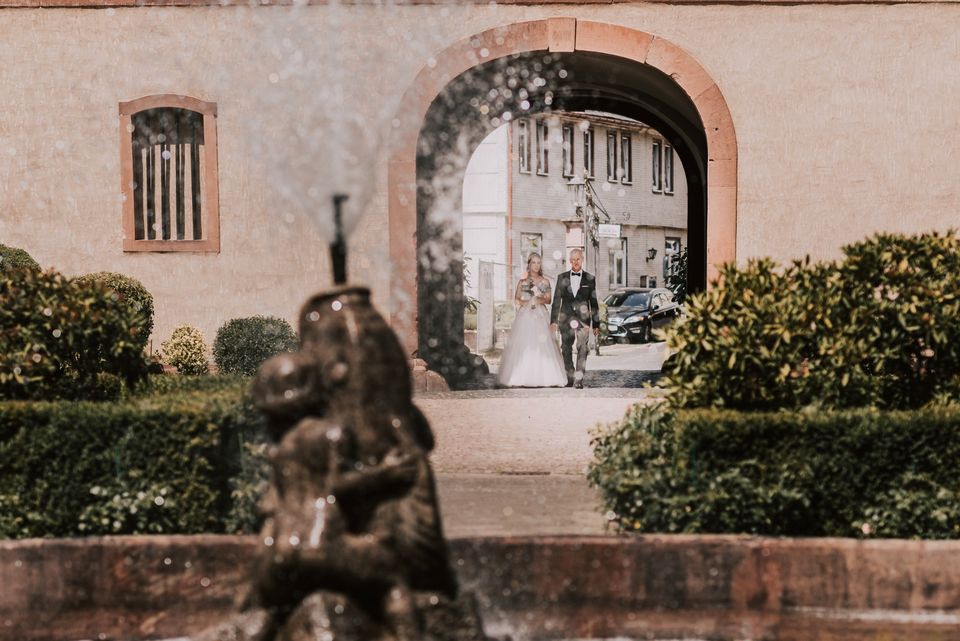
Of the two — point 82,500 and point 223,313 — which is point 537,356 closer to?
point 223,313

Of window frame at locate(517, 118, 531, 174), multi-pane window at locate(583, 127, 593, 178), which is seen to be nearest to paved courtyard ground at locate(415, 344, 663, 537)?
window frame at locate(517, 118, 531, 174)

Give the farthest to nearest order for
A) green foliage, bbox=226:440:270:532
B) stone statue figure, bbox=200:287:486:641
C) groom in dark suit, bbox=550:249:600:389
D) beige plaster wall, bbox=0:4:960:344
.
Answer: groom in dark suit, bbox=550:249:600:389
beige plaster wall, bbox=0:4:960:344
green foliage, bbox=226:440:270:532
stone statue figure, bbox=200:287:486:641

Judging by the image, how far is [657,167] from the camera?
5716 cm

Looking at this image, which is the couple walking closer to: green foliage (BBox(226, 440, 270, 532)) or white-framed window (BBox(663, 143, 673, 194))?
green foliage (BBox(226, 440, 270, 532))

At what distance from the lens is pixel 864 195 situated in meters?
15.7

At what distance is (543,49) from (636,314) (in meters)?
20.4

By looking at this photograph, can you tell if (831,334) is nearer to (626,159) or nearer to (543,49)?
(543,49)

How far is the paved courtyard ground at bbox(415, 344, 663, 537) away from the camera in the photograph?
25.9 feet

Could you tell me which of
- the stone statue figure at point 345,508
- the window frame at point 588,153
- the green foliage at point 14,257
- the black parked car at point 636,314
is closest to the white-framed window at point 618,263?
the window frame at point 588,153

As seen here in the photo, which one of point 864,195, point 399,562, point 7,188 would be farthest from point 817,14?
point 399,562

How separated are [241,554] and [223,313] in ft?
33.7

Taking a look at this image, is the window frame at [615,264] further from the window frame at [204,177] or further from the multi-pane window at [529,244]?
the window frame at [204,177]

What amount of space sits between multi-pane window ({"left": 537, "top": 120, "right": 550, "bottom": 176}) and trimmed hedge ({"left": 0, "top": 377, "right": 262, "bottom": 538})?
44217mm

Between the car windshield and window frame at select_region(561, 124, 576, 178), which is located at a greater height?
window frame at select_region(561, 124, 576, 178)
